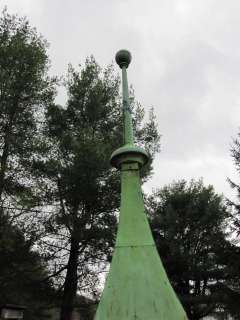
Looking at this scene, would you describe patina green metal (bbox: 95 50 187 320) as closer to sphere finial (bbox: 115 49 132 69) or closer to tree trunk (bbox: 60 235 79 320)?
sphere finial (bbox: 115 49 132 69)

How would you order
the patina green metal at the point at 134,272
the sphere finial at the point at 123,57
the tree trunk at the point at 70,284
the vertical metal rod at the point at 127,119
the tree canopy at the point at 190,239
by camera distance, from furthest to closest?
1. the tree canopy at the point at 190,239
2. the tree trunk at the point at 70,284
3. the sphere finial at the point at 123,57
4. the vertical metal rod at the point at 127,119
5. the patina green metal at the point at 134,272

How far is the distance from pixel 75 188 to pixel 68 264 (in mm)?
2373

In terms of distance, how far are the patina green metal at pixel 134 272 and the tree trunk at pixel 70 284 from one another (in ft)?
30.6

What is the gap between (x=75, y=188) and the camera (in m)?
12.0

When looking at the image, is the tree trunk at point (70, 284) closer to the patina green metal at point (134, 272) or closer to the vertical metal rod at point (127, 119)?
the vertical metal rod at point (127, 119)

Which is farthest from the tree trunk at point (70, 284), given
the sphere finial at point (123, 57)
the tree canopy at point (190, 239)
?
the sphere finial at point (123, 57)

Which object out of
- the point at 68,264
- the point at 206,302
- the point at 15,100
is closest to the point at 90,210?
the point at 68,264

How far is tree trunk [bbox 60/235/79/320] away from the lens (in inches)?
468

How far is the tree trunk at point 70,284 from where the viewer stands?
11.9 metres

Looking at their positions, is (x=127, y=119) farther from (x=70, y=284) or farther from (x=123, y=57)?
(x=70, y=284)

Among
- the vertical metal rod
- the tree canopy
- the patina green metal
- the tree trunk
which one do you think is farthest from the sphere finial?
the tree canopy

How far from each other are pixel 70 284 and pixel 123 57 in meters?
10.1

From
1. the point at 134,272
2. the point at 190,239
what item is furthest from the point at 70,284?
the point at 134,272

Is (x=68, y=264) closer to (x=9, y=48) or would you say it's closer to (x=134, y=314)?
(x=9, y=48)
